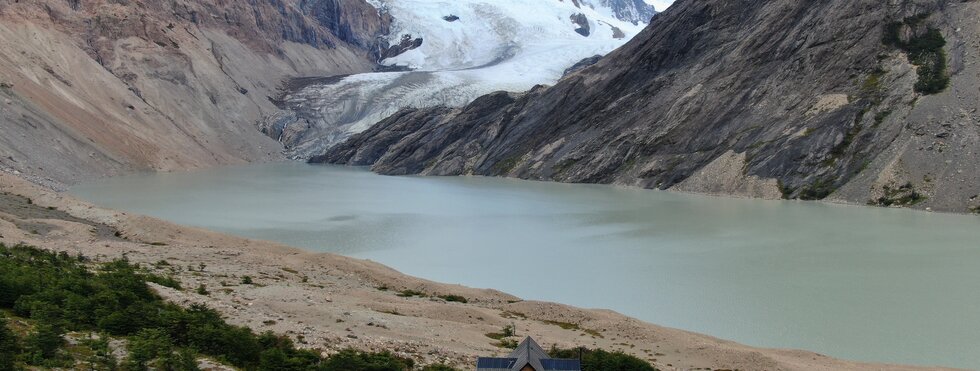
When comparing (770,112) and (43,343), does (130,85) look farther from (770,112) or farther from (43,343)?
(43,343)

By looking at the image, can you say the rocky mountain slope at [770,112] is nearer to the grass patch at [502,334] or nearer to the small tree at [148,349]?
the grass patch at [502,334]

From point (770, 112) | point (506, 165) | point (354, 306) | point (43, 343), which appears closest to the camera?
point (43, 343)

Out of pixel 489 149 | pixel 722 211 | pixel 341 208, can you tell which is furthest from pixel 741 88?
pixel 341 208

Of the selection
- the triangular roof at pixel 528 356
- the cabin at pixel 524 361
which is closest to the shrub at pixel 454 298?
the triangular roof at pixel 528 356

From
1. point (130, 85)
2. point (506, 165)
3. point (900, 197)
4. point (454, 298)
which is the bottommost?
point (454, 298)

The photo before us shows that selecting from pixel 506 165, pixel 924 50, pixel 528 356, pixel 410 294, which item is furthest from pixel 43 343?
pixel 506 165

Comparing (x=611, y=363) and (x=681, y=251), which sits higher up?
(x=681, y=251)
